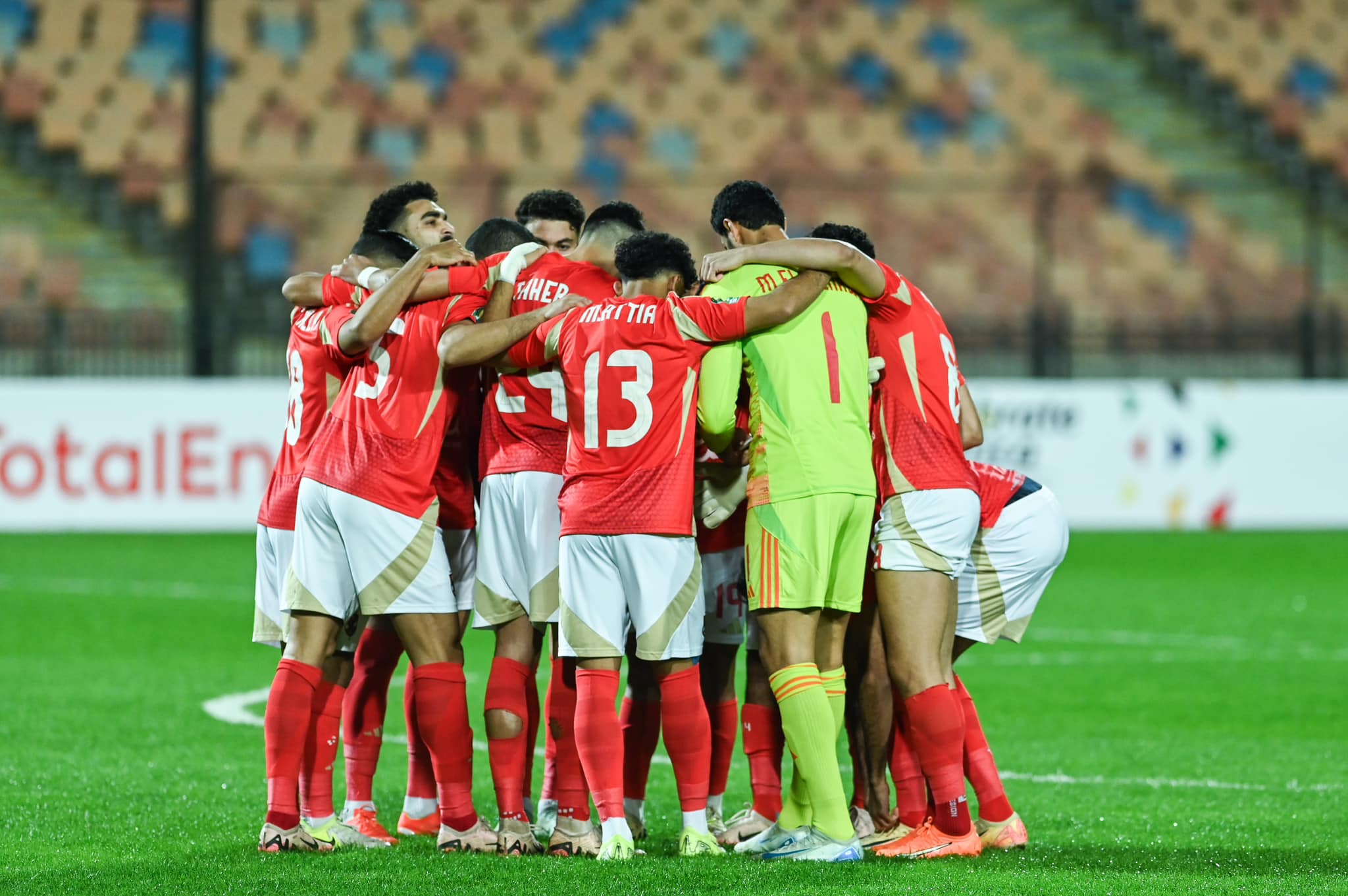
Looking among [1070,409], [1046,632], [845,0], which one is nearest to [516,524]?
[1046,632]

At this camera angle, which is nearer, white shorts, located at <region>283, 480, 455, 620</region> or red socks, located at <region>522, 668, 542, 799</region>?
white shorts, located at <region>283, 480, 455, 620</region>

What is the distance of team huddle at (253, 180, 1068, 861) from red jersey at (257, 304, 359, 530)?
14 millimetres

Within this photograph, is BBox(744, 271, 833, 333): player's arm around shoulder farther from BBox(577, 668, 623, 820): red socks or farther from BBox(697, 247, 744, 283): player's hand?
BBox(577, 668, 623, 820): red socks

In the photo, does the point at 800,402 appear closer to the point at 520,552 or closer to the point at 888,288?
the point at 888,288

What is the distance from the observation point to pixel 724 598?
19.8 ft

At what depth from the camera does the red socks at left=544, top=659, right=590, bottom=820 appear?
17.8 ft

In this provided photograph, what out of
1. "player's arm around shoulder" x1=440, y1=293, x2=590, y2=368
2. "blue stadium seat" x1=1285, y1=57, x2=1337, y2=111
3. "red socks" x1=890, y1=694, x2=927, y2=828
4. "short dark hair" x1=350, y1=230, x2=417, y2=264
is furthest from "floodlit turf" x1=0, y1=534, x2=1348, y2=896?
"blue stadium seat" x1=1285, y1=57, x2=1337, y2=111

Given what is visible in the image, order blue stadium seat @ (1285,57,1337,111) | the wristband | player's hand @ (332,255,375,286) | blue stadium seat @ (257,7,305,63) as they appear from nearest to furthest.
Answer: the wristband < player's hand @ (332,255,375,286) < blue stadium seat @ (257,7,305,63) < blue stadium seat @ (1285,57,1337,111)

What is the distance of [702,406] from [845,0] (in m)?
20.6

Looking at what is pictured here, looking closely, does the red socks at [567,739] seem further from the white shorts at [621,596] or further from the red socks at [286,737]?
the red socks at [286,737]

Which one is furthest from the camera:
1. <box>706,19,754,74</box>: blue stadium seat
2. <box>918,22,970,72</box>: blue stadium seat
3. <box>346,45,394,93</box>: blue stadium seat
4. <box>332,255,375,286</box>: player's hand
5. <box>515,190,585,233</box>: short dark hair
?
<box>918,22,970,72</box>: blue stadium seat

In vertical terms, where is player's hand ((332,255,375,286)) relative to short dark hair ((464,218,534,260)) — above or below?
below

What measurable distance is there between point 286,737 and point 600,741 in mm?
964

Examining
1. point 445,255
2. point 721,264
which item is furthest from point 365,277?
point 721,264
